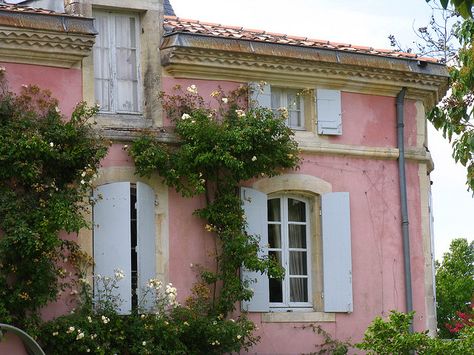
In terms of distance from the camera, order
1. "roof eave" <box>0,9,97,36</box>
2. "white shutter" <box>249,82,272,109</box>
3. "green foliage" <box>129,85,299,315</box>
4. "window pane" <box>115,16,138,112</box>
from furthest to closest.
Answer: "white shutter" <box>249,82,272,109</box>, "window pane" <box>115,16,138,112</box>, "green foliage" <box>129,85,299,315</box>, "roof eave" <box>0,9,97,36</box>

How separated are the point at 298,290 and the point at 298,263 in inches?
15.5

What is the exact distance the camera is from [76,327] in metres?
16.5

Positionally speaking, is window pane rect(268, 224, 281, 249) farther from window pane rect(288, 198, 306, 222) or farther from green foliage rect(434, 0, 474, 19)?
green foliage rect(434, 0, 474, 19)

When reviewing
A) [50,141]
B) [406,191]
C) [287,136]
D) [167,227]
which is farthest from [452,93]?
[50,141]

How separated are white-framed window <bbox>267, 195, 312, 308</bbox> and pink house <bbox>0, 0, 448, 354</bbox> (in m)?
0.02

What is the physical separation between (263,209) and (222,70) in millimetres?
2052

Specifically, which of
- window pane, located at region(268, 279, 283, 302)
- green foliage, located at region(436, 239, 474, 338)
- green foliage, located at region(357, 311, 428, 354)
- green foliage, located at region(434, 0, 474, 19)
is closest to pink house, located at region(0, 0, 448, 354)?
window pane, located at region(268, 279, 283, 302)

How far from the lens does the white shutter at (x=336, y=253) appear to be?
19.1 meters

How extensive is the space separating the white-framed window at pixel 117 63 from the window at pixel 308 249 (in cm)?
240

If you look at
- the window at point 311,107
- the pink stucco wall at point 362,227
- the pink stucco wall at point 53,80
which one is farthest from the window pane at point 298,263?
the pink stucco wall at point 53,80

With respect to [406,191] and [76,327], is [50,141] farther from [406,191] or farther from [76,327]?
[406,191]

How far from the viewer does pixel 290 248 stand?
1911 centimetres

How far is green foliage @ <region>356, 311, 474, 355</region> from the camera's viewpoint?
55.6 feet

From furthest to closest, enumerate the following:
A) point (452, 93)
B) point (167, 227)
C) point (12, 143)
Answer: point (452, 93), point (167, 227), point (12, 143)
